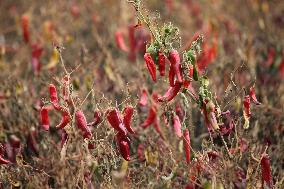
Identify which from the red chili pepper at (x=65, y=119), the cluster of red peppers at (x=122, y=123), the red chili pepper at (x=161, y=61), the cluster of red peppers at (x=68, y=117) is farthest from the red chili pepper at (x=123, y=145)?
the red chili pepper at (x=161, y=61)

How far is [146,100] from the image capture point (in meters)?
2.97

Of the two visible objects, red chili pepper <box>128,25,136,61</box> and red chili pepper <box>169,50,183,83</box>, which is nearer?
red chili pepper <box>169,50,183,83</box>

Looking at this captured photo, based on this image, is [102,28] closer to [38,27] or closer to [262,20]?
[38,27]

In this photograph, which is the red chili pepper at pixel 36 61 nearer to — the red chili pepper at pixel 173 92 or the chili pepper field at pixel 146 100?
the chili pepper field at pixel 146 100

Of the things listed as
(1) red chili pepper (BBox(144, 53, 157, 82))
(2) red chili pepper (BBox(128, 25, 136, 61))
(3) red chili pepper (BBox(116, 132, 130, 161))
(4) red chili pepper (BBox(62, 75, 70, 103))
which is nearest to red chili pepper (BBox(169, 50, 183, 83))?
(1) red chili pepper (BBox(144, 53, 157, 82))

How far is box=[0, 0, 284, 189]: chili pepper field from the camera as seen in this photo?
8.48ft

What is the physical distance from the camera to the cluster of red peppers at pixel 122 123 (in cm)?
252

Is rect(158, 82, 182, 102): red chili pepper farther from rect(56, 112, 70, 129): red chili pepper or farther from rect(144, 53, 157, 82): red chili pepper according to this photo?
rect(56, 112, 70, 129): red chili pepper

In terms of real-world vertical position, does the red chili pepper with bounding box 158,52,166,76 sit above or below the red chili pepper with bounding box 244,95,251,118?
above

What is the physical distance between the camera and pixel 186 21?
245 inches

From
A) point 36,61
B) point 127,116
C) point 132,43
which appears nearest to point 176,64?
point 127,116

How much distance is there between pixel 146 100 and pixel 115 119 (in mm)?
479

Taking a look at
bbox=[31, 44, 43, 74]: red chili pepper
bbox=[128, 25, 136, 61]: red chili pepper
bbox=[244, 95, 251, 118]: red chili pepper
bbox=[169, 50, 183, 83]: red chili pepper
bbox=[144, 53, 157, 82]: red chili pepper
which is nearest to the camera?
bbox=[169, 50, 183, 83]: red chili pepper

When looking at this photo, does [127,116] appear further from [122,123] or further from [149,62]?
[149,62]
